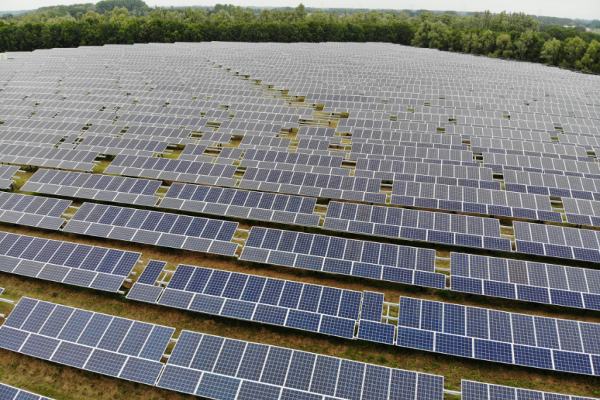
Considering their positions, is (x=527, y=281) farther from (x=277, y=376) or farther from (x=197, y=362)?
(x=197, y=362)

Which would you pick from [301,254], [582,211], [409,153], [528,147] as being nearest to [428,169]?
[409,153]

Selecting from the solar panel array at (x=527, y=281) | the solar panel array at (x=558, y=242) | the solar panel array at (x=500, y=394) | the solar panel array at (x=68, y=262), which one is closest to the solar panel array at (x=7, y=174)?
the solar panel array at (x=68, y=262)

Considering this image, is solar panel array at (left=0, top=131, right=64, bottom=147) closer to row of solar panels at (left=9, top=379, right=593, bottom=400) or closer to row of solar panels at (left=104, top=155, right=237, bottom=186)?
row of solar panels at (left=104, top=155, right=237, bottom=186)

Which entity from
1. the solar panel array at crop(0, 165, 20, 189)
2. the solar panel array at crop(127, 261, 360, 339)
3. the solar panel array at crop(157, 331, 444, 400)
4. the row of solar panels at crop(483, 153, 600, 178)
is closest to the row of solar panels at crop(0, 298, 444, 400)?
the solar panel array at crop(157, 331, 444, 400)

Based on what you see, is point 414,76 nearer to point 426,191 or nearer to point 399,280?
point 426,191

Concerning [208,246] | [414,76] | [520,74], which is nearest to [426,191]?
[208,246]

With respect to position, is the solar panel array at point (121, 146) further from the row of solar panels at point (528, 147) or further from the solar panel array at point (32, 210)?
the row of solar panels at point (528, 147)
